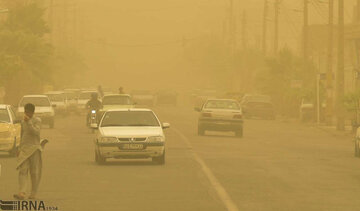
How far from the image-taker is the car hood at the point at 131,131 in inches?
1081

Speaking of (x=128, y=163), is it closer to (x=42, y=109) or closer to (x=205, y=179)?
(x=205, y=179)

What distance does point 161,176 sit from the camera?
24.2 m

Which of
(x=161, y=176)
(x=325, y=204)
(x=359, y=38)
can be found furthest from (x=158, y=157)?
(x=359, y=38)

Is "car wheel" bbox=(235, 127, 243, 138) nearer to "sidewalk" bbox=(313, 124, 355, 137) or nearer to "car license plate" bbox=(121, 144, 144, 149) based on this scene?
"sidewalk" bbox=(313, 124, 355, 137)

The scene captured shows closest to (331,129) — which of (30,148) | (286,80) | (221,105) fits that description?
(221,105)

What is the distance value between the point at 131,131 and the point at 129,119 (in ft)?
4.32

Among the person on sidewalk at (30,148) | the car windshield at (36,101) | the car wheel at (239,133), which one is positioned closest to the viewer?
the person on sidewalk at (30,148)

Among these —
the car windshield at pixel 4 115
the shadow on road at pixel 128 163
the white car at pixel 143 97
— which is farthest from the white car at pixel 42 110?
the white car at pixel 143 97

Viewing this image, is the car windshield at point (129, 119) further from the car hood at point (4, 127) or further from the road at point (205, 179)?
the car hood at point (4, 127)

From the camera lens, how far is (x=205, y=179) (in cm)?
2350

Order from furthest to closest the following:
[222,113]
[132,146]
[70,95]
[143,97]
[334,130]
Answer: [143,97] < [70,95] < [334,130] < [222,113] < [132,146]

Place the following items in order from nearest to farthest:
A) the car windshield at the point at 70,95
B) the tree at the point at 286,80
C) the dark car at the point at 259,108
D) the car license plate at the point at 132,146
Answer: the car license plate at the point at 132,146 < the car windshield at the point at 70,95 < the tree at the point at 286,80 < the dark car at the point at 259,108

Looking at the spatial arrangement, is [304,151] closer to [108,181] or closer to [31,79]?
[108,181]

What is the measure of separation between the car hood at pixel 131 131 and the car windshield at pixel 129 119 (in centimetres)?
60
